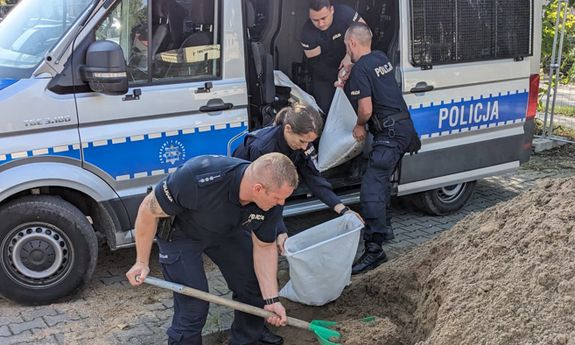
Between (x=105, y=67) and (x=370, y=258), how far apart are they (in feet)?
7.78

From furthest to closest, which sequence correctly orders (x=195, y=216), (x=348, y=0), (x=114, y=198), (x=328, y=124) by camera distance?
1. (x=348, y=0)
2. (x=328, y=124)
3. (x=114, y=198)
4. (x=195, y=216)

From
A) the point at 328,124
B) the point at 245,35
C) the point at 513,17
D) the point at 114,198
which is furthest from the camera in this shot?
the point at 513,17

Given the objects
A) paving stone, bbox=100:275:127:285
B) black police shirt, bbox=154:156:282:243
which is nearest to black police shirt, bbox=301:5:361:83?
paving stone, bbox=100:275:127:285

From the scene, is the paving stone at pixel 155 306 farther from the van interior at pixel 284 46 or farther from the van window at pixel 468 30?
the van window at pixel 468 30

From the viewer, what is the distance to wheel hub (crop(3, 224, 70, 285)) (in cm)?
423

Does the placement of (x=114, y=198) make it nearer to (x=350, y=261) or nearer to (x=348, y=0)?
(x=350, y=261)

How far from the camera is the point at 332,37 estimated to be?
18.6 ft

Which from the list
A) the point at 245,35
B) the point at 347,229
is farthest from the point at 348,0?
the point at 347,229

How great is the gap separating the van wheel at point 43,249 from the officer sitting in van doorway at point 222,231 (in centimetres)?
109

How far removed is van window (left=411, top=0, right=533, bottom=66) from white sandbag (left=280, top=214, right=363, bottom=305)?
203 centimetres

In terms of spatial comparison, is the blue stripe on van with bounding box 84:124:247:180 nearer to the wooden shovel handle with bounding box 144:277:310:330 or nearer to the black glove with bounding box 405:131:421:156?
the wooden shovel handle with bounding box 144:277:310:330

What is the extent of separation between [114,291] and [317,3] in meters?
2.85

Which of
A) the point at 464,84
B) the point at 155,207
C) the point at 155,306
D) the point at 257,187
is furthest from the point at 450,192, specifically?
the point at 155,207

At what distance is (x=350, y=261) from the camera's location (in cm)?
407
